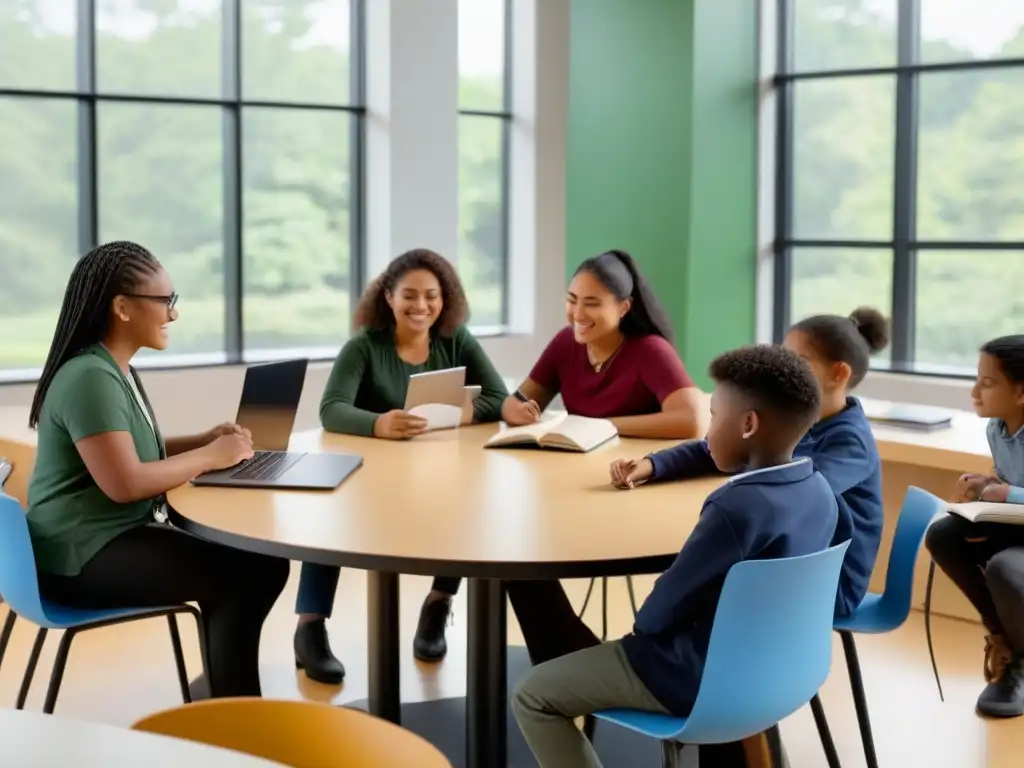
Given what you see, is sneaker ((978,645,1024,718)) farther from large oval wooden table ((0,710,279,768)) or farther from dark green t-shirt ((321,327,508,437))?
large oval wooden table ((0,710,279,768))

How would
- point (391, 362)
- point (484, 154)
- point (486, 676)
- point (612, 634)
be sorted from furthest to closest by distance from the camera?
point (484, 154)
point (612, 634)
point (391, 362)
point (486, 676)

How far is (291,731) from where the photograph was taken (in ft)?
4.60

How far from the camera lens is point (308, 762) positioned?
1.40 m

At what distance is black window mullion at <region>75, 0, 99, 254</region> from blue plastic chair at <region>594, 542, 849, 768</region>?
187 inches

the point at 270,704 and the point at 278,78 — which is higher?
the point at 278,78

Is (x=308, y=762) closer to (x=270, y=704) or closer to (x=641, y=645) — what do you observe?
(x=270, y=704)

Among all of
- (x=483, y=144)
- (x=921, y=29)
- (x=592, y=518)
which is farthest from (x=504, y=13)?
(x=592, y=518)

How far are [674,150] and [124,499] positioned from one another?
16.0ft

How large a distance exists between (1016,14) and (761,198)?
1.59 m

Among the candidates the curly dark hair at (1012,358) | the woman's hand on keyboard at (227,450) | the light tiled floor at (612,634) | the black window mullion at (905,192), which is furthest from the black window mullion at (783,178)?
the woman's hand on keyboard at (227,450)

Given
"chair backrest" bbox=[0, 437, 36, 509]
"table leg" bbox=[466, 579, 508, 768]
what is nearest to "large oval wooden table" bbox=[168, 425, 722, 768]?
"table leg" bbox=[466, 579, 508, 768]

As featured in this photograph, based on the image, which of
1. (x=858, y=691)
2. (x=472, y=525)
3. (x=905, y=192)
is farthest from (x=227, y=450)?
(x=905, y=192)

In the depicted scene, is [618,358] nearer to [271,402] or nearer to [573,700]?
[271,402]

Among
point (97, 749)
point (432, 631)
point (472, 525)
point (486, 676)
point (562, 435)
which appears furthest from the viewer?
point (432, 631)
